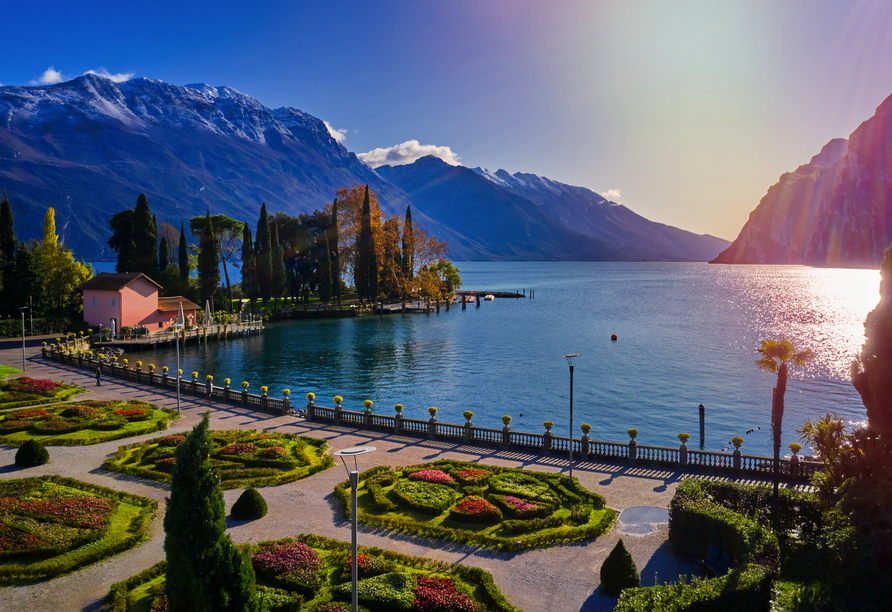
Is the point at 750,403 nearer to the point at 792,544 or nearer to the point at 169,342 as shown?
the point at 792,544

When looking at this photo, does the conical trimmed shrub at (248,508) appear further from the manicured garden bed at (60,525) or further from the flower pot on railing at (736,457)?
the flower pot on railing at (736,457)

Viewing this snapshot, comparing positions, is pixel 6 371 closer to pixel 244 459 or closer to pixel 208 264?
pixel 244 459

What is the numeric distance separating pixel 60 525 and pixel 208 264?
86828 millimetres

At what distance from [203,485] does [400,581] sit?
7.33 m

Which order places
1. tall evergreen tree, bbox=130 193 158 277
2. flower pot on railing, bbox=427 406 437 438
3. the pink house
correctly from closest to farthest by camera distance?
flower pot on railing, bbox=427 406 437 438, the pink house, tall evergreen tree, bbox=130 193 158 277

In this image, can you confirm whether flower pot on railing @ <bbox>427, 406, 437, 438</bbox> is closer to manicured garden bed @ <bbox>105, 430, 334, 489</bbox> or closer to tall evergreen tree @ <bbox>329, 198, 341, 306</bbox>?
manicured garden bed @ <bbox>105, 430, 334, 489</bbox>

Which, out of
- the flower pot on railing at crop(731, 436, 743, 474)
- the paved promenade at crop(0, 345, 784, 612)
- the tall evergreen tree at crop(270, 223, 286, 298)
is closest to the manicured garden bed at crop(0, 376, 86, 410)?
the paved promenade at crop(0, 345, 784, 612)

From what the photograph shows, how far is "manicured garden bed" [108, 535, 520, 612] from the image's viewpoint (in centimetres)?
1448

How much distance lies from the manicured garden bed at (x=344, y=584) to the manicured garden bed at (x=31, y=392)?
3131cm

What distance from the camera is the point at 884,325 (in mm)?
13344

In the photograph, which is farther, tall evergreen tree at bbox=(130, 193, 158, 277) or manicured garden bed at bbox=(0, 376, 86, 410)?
tall evergreen tree at bbox=(130, 193, 158, 277)

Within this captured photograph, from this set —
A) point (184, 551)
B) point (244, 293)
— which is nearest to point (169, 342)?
point (244, 293)

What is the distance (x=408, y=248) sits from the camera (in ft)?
404

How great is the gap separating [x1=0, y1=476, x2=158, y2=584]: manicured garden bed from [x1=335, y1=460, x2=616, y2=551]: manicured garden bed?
797cm
